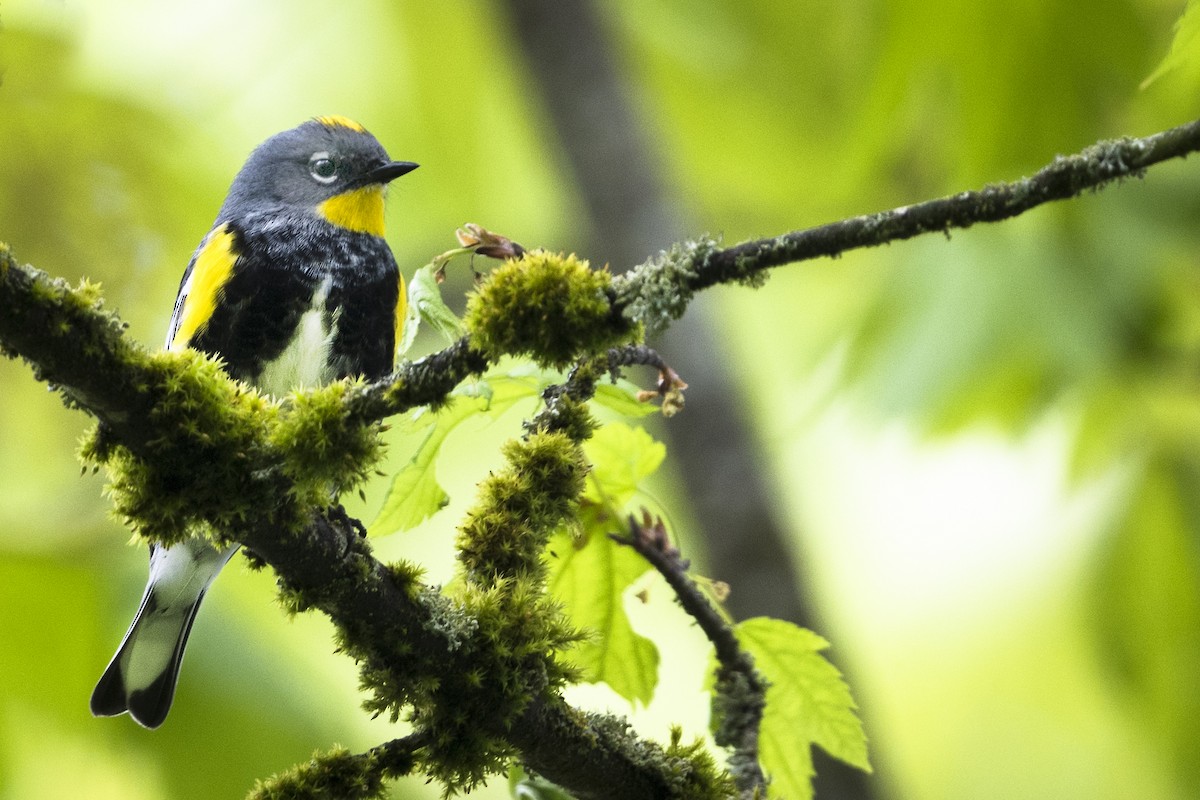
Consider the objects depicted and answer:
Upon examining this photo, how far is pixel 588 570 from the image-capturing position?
80.9 inches

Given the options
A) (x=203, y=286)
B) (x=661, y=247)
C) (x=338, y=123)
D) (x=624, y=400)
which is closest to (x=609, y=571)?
(x=624, y=400)

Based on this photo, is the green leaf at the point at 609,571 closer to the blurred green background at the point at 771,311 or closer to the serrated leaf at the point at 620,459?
the serrated leaf at the point at 620,459

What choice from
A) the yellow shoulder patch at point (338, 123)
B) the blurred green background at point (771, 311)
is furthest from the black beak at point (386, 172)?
the blurred green background at point (771, 311)

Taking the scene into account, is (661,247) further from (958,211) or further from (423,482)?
(958,211)

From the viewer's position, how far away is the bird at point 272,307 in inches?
104

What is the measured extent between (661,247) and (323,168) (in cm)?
203

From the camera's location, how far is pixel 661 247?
507cm

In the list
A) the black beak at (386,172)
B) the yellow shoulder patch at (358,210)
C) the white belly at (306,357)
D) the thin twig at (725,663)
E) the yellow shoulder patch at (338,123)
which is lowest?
the thin twig at (725,663)

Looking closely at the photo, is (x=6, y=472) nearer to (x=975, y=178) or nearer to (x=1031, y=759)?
(x=975, y=178)

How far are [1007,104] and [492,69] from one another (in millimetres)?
4674


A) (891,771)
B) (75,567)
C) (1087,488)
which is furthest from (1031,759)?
(75,567)

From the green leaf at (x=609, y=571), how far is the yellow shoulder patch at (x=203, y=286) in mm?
1097

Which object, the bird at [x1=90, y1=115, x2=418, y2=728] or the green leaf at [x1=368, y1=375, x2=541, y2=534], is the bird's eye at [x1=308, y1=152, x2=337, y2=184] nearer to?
the bird at [x1=90, y1=115, x2=418, y2=728]

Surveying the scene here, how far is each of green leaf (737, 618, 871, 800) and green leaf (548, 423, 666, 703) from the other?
20cm
